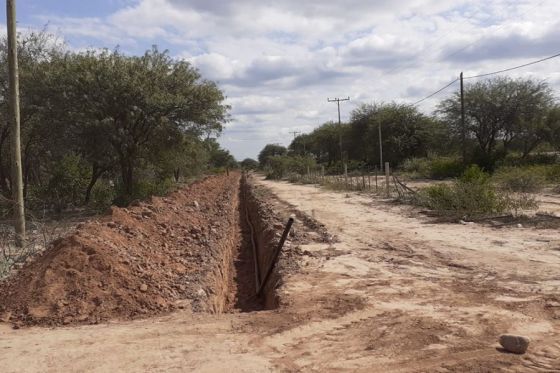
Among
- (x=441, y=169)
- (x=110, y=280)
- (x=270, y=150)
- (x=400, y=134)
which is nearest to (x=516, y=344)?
(x=110, y=280)

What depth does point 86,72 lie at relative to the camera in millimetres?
20422

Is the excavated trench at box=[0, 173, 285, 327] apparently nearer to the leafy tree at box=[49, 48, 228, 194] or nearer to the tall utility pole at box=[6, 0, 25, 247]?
the tall utility pole at box=[6, 0, 25, 247]

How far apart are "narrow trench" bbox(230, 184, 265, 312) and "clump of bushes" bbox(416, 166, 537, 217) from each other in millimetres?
5857

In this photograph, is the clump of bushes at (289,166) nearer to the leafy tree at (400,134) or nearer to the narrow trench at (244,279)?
the leafy tree at (400,134)

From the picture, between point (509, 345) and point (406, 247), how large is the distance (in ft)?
21.3

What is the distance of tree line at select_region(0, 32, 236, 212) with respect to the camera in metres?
20.3

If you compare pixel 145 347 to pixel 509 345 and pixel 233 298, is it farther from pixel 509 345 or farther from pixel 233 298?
pixel 233 298

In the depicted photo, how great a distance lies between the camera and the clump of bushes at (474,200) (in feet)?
50.6

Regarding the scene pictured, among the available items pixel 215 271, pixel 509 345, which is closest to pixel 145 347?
pixel 509 345

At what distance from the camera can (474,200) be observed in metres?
15.8

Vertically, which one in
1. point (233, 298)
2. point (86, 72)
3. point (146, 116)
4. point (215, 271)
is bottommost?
point (233, 298)

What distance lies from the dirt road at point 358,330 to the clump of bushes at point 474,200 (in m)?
5.93

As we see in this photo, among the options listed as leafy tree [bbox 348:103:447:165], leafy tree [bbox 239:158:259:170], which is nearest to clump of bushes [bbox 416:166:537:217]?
leafy tree [bbox 348:103:447:165]

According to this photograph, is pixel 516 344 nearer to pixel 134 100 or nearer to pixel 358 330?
pixel 358 330
